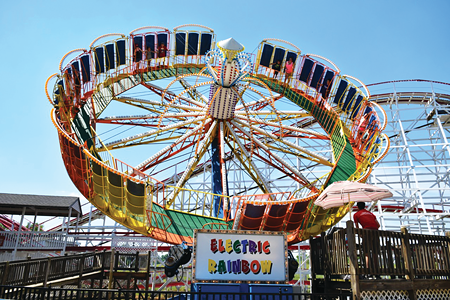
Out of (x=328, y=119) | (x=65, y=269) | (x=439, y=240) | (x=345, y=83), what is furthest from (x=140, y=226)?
(x=345, y=83)

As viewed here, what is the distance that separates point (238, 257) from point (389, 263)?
3.33m

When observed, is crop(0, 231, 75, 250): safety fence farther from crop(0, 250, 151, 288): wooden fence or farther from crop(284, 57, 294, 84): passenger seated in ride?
crop(284, 57, 294, 84): passenger seated in ride

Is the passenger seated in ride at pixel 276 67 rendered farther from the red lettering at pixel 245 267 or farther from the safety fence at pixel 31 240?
the safety fence at pixel 31 240

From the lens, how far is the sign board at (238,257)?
28.2 feet

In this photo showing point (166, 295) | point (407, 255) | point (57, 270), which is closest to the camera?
point (166, 295)

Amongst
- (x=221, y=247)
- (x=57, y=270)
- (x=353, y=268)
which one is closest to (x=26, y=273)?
(x=57, y=270)

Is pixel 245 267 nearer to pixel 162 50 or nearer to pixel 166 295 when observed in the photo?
pixel 166 295

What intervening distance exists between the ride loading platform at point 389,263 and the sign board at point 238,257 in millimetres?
1389

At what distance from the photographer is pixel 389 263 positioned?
807 centimetres

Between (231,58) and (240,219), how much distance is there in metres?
6.80

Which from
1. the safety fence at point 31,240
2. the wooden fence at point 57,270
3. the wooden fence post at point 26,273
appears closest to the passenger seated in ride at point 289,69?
the wooden fence at point 57,270

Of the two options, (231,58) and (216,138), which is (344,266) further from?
(216,138)

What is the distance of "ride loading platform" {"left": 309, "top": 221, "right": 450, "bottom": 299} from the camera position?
7789 millimetres

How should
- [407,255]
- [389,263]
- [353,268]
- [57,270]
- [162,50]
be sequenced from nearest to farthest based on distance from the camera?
[353,268]
[389,263]
[407,255]
[57,270]
[162,50]
